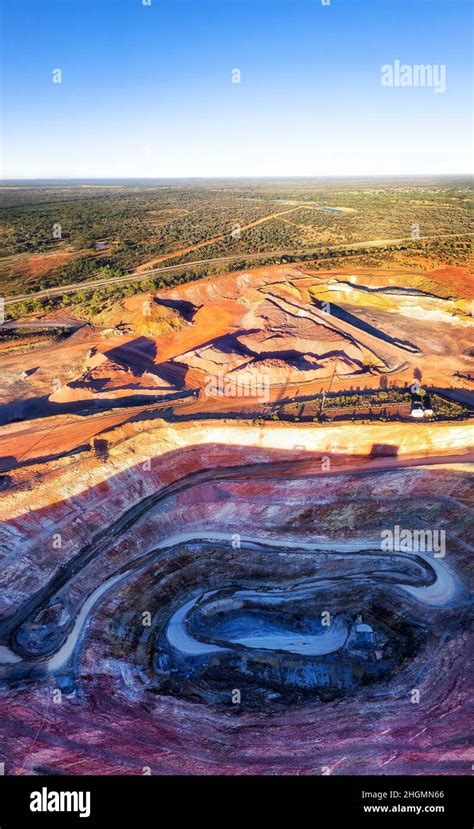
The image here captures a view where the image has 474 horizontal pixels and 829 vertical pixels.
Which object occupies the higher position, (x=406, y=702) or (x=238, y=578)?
(x=238, y=578)

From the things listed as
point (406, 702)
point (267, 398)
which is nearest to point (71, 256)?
point (267, 398)

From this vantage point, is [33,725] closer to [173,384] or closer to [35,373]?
[173,384]

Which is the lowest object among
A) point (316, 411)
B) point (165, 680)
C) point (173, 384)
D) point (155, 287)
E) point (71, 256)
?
point (165, 680)

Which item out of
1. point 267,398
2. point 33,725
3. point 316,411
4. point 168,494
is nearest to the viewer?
point 33,725

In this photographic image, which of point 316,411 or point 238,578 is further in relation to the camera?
point 316,411

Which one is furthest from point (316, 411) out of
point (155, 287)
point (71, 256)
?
point (71, 256)

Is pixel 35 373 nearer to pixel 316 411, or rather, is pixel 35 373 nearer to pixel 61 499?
pixel 61 499

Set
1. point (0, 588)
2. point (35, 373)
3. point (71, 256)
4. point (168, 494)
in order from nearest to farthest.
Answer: point (0, 588), point (168, 494), point (35, 373), point (71, 256)
